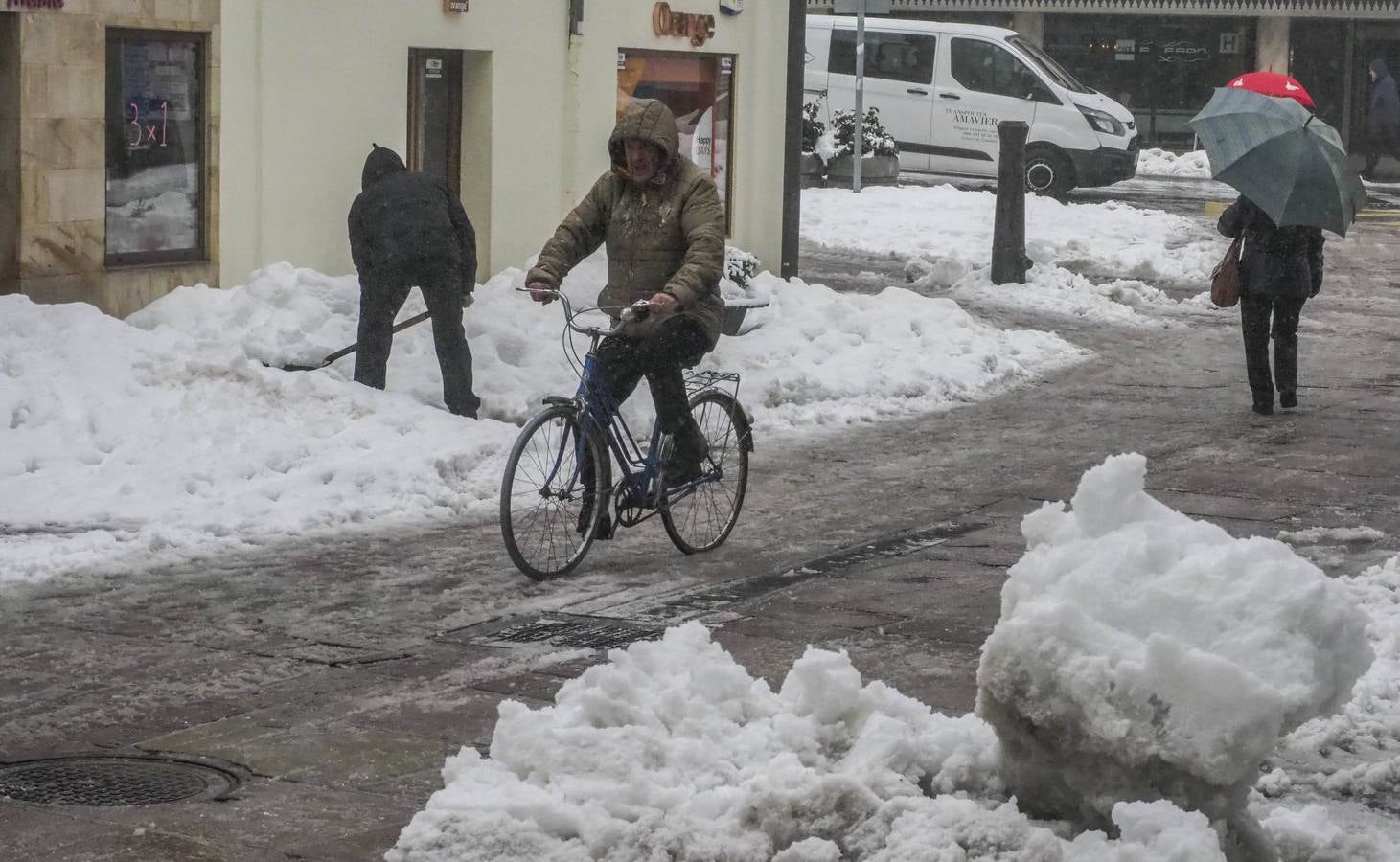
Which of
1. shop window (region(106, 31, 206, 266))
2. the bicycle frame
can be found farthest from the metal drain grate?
shop window (region(106, 31, 206, 266))

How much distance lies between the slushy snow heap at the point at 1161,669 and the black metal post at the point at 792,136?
13.2 meters

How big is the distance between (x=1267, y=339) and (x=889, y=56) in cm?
1686

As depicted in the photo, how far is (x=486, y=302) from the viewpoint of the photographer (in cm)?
1343

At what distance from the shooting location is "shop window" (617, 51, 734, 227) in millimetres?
17094

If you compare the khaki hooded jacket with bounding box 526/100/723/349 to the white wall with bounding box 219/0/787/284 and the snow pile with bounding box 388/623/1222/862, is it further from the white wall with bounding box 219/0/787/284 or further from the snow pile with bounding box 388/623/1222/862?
the white wall with bounding box 219/0/787/284

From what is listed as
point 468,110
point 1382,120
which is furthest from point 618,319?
point 1382,120

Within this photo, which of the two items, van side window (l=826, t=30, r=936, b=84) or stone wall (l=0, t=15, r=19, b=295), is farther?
van side window (l=826, t=30, r=936, b=84)

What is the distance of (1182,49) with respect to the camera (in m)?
40.2

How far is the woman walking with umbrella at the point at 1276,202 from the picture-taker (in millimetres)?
12133

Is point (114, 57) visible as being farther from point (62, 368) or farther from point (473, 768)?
point (473, 768)

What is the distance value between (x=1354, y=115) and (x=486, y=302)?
1185 inches

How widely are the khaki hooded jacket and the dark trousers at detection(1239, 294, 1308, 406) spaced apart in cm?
514

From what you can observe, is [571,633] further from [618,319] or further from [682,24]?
[682,24]

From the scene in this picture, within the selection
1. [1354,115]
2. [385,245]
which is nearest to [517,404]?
[385,245]
